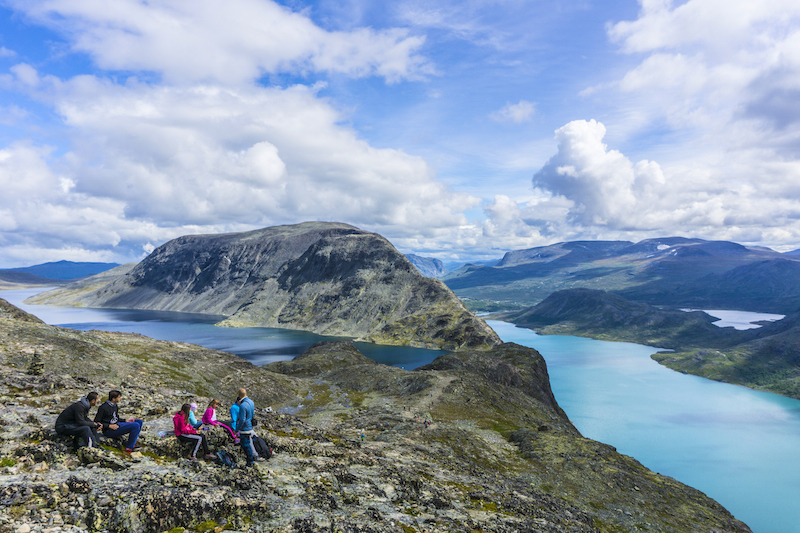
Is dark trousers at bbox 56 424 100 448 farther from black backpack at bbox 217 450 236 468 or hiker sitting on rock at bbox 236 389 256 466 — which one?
hiker sitting on rock at bbox 236 389 256 466

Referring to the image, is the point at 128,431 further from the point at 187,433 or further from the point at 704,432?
the point at 704,432

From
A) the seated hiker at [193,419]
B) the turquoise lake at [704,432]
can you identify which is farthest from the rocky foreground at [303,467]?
the turquoise lake at [704,432]

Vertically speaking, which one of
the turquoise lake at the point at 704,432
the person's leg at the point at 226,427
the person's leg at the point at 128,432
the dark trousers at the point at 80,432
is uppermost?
the dark trousers at the point at 80,432

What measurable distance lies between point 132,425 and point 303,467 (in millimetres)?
9740

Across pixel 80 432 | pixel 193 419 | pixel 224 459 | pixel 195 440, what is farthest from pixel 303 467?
pixel 80 432

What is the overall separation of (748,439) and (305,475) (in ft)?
552

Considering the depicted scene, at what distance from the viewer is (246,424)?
21.2m

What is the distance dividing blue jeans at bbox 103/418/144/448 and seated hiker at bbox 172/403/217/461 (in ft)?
5.72

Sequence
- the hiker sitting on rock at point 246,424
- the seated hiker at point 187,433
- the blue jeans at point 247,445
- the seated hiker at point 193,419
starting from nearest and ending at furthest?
1. the seated hiker at point 187,433
2. the seated hiker at point 193,419
3. the hiker sitting on rock at point 246,424
4. the blue jeans at point 247,445

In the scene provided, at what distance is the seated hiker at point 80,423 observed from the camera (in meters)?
17.9

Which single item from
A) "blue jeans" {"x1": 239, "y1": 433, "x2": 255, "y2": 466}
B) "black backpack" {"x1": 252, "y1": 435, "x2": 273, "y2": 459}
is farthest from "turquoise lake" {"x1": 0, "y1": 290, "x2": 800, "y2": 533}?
"blue jeans" {"x1": 239, "y1": 433, "x2": 255, "y2": 466}

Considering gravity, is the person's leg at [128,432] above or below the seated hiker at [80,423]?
below

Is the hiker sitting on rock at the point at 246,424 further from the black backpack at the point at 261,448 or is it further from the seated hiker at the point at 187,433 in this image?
the seated hiker at the point at 187,433

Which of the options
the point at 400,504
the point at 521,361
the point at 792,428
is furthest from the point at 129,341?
the point at 792,428
